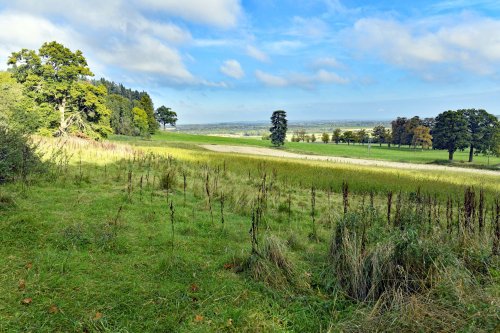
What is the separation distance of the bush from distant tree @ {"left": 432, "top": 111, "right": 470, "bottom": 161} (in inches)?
2284

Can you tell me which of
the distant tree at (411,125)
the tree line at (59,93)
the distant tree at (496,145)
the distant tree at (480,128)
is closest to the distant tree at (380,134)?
the distant tree at (411,125)

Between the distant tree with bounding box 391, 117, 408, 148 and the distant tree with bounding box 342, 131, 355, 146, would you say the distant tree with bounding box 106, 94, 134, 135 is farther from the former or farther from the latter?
the distant tree with bounding box 391, 117, 408, 148

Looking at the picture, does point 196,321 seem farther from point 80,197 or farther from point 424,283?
point 80,197

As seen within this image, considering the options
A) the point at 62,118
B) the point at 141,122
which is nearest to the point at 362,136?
the point at 141,122

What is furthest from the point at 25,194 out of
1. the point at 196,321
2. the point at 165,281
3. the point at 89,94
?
the point at 89,94

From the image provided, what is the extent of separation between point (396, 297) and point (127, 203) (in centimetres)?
638

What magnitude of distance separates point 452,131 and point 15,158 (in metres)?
59.3

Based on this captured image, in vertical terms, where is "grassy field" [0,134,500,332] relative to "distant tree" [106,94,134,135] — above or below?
below

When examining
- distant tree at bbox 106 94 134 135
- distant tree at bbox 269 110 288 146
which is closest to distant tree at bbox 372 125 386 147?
distant tree at bbox 269 110 288 146

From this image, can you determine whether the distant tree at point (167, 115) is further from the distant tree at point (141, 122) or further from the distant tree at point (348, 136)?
the distant tree at point (348, 136)

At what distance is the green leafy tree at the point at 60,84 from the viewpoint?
25.2 meters

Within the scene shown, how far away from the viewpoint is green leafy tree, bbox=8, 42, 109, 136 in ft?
82.6

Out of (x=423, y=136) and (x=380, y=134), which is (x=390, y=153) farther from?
(x=380, y=134)

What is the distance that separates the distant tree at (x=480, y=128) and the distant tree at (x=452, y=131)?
1.61 m
